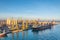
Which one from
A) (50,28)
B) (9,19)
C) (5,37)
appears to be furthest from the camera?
(50,28)

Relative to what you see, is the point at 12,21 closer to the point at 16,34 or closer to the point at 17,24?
the point at 17,24

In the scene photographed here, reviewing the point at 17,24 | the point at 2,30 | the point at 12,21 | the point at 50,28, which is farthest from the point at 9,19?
the point at 50,28

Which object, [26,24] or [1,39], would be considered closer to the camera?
[1,39]

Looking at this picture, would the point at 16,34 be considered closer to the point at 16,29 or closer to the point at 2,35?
the point at 16,29

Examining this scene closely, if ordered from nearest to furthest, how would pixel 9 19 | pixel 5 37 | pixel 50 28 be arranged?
1. pixel 9 19
2. pixel 5 37
3. pixel 50 28

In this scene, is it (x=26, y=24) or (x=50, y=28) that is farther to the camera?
(x=50, y=28)

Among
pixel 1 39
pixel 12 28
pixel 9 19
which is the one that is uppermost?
pixel 9 19

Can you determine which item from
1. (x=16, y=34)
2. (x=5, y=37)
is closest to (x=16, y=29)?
(x=16, y=34)

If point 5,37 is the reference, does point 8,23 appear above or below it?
above

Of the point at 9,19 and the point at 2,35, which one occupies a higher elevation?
the point at 9,19
